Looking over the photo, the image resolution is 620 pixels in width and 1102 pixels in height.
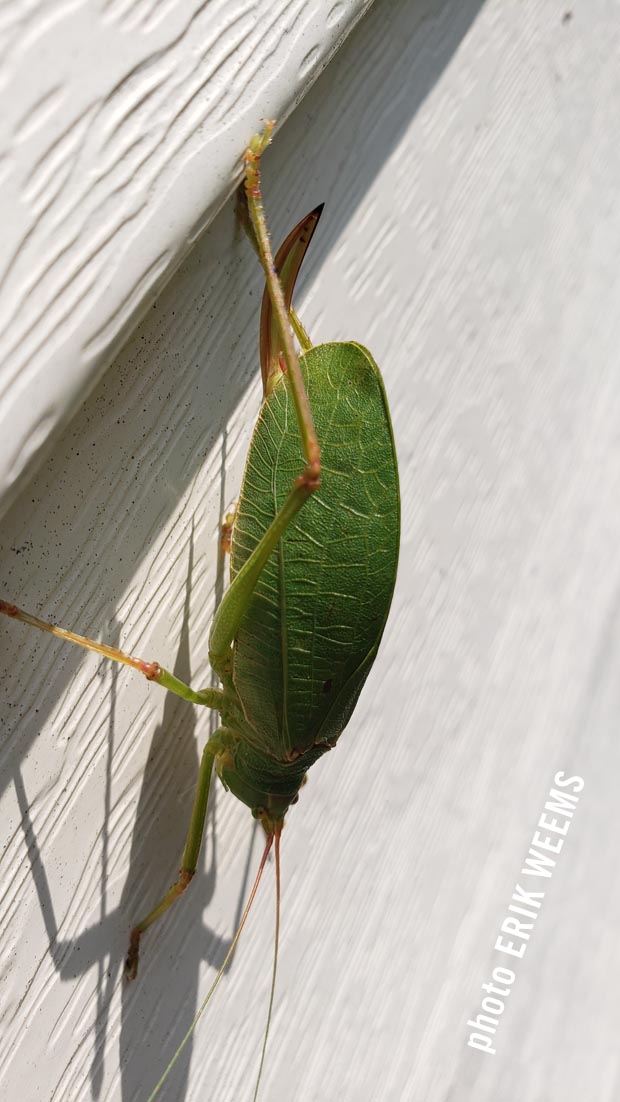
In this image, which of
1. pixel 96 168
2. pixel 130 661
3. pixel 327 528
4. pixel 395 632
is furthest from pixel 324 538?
pixel 395 632

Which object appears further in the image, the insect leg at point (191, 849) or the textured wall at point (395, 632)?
the insect leg at point (191, 849)

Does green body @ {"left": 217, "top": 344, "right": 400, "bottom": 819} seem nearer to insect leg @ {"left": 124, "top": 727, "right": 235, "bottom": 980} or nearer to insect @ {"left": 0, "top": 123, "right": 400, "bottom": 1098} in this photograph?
insect @ {"left": 0, "top": 123, "right": 400, "bottom": 1098}

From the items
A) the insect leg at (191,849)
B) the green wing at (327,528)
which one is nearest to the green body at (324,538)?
the green wing at (327,528)

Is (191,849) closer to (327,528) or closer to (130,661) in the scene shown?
(130,661)

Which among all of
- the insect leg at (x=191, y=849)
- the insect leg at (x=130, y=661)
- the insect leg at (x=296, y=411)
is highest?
the insect leg at (x=296, y=411)

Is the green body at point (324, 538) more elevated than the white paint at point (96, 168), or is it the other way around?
the white paint at point (96, 168)

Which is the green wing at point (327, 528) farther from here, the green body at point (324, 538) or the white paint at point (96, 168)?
the white paint at point (96, 168)
